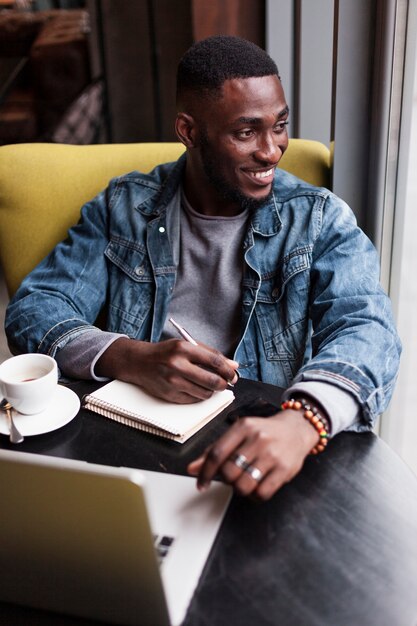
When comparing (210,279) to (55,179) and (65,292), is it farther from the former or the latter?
(55,179)

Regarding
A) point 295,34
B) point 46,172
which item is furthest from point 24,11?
point 46,172

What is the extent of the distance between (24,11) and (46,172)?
3.80m

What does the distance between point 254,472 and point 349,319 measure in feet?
1.48

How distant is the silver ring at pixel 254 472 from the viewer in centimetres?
81

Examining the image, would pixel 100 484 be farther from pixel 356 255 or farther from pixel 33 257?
pixel 33 257

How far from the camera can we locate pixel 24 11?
15.6ft

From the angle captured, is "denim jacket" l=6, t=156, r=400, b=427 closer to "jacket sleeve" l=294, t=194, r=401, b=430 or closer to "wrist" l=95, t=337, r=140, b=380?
"jacket sleeve" l=294, t=194, r=401, b=430

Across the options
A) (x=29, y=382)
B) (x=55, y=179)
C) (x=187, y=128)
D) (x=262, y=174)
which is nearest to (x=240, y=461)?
(x=29, y=382)

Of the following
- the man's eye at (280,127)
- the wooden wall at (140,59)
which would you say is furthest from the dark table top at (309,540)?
the wooden wall at (140,59)

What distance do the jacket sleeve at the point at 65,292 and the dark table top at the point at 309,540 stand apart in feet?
1.13

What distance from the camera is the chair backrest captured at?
1.60 m

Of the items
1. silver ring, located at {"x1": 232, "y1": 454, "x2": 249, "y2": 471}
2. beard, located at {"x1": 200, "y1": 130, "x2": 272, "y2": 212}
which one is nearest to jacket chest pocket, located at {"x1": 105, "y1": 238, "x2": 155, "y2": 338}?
beard, located at {"x1": 200, "y1": 130, "x2": 272, "y2": 212}

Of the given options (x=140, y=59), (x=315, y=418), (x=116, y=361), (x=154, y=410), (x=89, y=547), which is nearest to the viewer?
(x=89, y=547)

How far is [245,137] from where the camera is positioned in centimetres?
131
